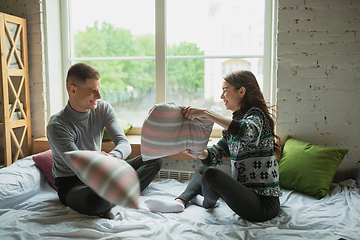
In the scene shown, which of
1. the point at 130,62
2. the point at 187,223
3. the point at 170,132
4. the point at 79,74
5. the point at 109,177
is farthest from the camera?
the point at 130,62

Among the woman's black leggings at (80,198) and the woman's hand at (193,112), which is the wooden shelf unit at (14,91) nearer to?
the woman's black leggings at (80,198)

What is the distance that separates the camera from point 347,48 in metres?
2.42

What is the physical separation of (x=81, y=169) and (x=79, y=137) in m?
0.66

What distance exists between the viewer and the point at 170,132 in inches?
62.6

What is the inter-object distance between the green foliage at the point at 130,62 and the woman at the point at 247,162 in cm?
118

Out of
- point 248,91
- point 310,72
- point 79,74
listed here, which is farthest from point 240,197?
point 310,72

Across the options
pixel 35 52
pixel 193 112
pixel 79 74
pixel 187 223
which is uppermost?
pixel 35 52

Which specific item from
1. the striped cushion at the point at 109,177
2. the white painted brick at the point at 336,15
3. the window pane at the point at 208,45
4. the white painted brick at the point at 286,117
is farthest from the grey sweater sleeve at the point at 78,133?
the white painted brick at the point at 336,15

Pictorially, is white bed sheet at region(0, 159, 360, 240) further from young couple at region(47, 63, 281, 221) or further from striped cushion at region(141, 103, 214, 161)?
striped cushion at region(141, 103, 214, 161)

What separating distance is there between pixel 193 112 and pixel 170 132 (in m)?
0.16

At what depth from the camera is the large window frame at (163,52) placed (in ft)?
8.76

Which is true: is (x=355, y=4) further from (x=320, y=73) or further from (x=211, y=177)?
(x=211, y=177)

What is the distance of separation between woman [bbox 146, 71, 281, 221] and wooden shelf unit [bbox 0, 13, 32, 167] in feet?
5.19

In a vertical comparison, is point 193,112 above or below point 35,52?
below
